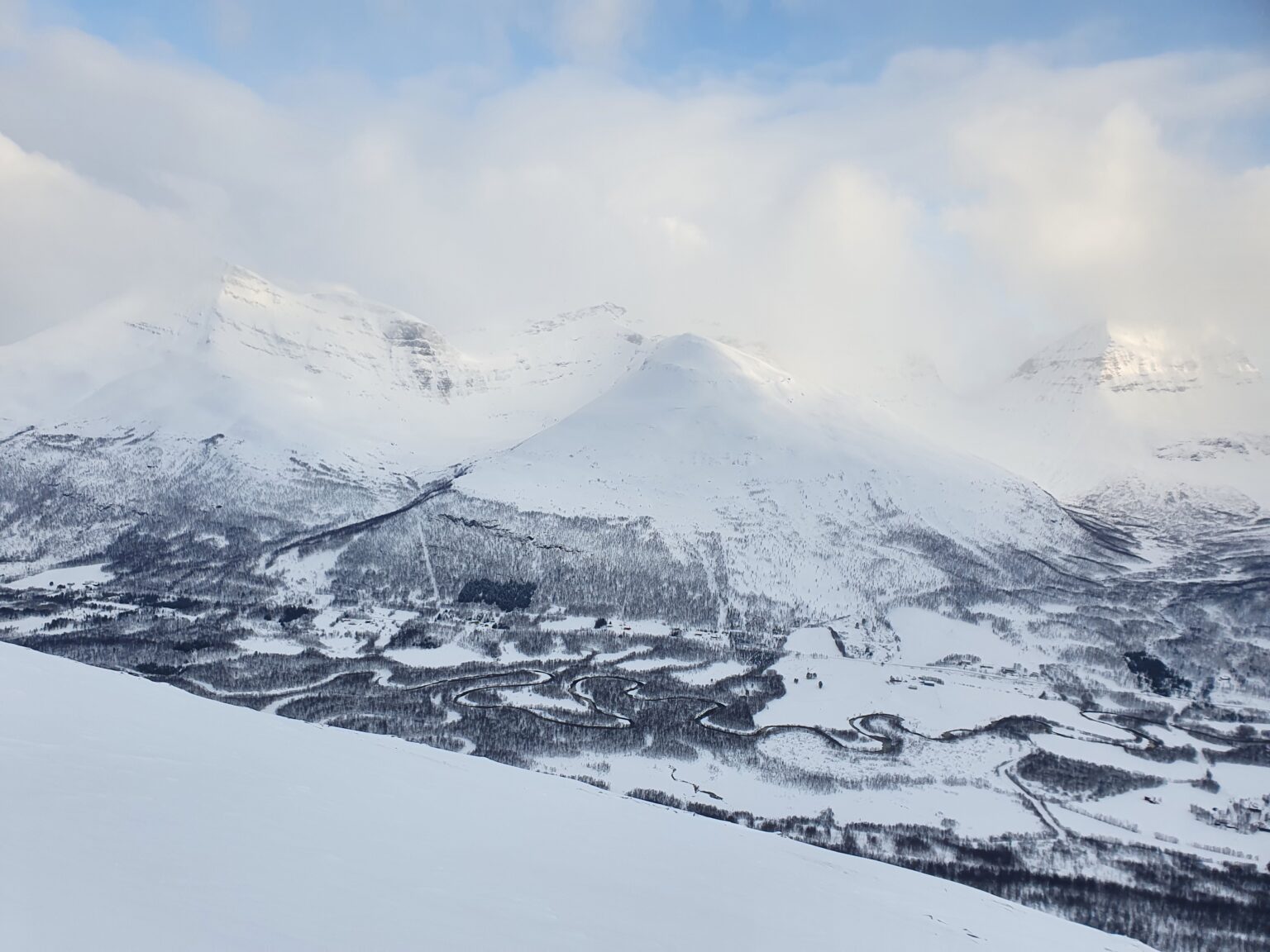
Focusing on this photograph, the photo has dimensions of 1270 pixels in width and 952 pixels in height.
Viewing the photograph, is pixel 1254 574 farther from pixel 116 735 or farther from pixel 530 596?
pixel 116 735

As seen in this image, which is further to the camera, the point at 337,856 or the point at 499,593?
the point at 499,593

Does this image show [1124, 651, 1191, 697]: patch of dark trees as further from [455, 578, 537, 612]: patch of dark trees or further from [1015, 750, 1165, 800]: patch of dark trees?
[455, 578, 537, 612]: patch of dark trees

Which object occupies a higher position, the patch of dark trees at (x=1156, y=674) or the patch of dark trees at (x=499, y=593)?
the patch of dark trees at (x=1156, y=674)

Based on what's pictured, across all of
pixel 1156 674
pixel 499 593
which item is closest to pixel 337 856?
pixel 1156 674

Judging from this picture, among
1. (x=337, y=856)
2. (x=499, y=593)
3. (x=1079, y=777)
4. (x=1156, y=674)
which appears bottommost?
(x=1079, y=777)

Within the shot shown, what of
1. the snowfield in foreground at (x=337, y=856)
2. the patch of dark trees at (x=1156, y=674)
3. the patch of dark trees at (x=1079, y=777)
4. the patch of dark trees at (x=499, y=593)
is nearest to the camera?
the snowfield in foreground at (x=337, y=856)

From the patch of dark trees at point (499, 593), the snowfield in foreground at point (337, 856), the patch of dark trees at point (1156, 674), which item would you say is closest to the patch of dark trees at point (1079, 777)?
the patch of dark trees at point (1156, 674)

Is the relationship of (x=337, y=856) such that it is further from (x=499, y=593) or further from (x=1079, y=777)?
(x=499, y=593)

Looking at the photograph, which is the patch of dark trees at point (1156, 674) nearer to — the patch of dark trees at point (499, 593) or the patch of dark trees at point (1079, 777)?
the patch of dark trees at point (1079, 777)

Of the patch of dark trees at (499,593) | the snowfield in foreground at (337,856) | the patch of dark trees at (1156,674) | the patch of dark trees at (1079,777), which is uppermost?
the patch of dark trees at (1156,674)
